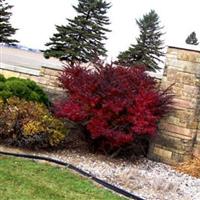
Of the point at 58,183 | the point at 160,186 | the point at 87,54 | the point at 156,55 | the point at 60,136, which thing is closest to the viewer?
the point at 58,183

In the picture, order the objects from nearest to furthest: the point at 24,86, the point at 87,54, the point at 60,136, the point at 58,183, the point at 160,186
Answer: the point at 58,183 → the point at 160,186 → the point at 60,136 → the point at 24,86 → the point at 87,54

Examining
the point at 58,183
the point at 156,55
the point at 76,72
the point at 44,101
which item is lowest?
the point at 58,183

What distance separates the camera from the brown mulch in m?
8.79

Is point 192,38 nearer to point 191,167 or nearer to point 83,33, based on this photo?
point 83,33

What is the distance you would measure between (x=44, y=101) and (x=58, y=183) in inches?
145

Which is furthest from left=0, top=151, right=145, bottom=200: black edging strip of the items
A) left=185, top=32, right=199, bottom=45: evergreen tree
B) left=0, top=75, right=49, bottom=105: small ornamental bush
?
left=185, top=32, right=199, bottom=45: evergreen tree

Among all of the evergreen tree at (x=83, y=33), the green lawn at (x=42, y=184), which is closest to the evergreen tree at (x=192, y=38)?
the evergreen tree at (x=83, y=33)

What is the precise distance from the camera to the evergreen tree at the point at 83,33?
21781mm

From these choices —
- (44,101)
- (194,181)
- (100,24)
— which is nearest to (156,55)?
(100,24)

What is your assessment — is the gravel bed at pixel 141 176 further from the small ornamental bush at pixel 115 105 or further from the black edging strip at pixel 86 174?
the small ornamental bush at pixel 115 105

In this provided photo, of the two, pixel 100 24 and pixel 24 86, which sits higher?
pixel 100 24

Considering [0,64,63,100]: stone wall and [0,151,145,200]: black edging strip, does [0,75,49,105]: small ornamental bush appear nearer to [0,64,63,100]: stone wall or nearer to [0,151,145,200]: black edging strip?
[0,64,63,100]: stone wall

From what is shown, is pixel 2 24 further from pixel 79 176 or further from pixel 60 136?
pixel 79 176

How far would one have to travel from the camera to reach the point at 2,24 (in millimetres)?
22438
